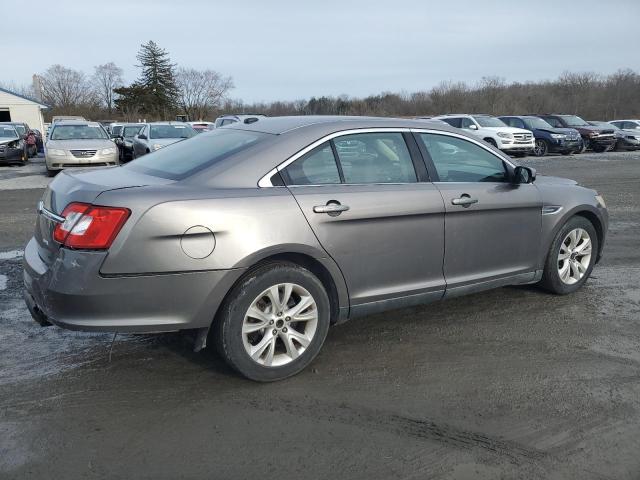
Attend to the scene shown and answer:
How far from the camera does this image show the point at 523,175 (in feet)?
15.3

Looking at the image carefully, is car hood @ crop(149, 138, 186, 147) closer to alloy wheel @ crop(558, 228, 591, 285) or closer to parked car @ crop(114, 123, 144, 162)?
parked car @ crop(114, 123, 144, 162)

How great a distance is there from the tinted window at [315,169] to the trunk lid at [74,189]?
2.57 ft

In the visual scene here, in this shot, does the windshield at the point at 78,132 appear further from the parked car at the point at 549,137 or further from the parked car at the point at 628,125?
the parked car at the point at 628,125

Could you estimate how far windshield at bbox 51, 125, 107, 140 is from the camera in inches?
663

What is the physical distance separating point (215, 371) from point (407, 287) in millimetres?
1460

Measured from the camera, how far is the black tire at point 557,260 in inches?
196

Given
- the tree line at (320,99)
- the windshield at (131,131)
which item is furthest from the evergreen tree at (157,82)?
the windshield at (131,131)

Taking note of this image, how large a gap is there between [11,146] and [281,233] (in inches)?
805

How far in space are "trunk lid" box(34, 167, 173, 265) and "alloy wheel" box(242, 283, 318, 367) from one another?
38.1 inches

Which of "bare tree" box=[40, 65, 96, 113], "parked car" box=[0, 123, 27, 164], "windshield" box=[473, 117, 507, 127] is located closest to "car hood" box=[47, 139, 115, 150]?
"parked car" box=[0, 123, 27, 164]

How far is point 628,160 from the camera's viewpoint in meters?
21.5

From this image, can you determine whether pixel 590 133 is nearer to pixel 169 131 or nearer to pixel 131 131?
pixel 169 131

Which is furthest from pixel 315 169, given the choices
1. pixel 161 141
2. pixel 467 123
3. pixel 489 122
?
pixel 489 122

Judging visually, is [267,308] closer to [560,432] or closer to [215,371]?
[215,371]
